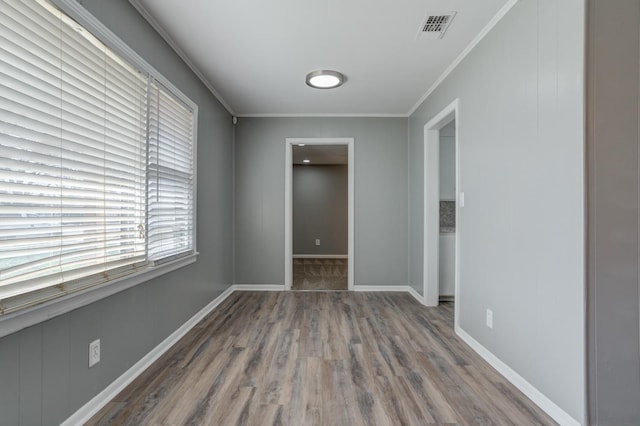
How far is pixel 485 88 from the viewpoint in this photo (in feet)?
7.79

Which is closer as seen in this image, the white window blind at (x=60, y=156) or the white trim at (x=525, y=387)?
the white window blind at (x=60, y=156)

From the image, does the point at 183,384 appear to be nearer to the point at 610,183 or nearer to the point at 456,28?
the point at 610,183

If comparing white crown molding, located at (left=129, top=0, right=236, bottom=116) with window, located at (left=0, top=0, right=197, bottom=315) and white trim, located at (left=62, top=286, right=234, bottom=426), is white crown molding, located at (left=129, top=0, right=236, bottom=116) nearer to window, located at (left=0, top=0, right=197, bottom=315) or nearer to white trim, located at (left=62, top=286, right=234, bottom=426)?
window, located at (left=0, top=0, right=197, bottom=315)

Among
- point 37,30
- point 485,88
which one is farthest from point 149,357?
point 485,88

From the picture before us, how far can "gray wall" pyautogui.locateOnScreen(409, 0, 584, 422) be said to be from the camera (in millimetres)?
1553

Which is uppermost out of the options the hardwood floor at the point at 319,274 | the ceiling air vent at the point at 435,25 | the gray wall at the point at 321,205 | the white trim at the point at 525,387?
the ceiling air vent at the point at 435,25

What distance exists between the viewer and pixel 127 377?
199cm

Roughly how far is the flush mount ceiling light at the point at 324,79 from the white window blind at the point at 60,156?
63.9 inches

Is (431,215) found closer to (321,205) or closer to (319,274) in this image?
(319,274)

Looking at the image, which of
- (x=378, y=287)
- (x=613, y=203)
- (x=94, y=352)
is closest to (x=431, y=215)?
(x=378, y=287)

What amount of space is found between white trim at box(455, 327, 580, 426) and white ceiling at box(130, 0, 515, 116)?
241cm

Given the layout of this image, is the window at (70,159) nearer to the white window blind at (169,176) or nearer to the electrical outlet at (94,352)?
the white window blind at (169,176)

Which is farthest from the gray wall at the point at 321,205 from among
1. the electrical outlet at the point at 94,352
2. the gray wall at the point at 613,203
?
the gray wall at the point at 613,203

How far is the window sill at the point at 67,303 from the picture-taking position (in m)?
1.23
